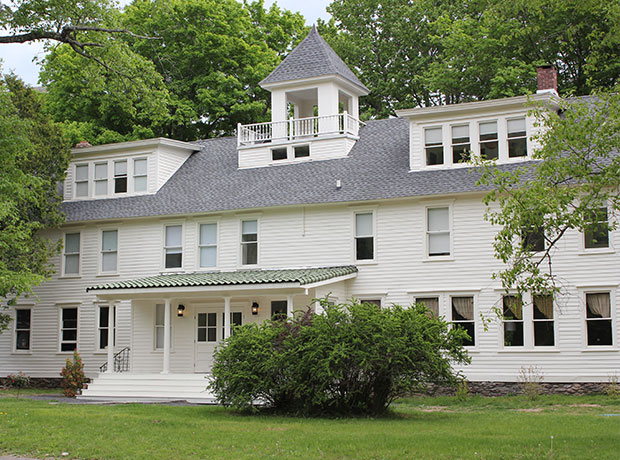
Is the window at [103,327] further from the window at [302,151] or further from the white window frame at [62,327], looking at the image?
the window at [302,151]

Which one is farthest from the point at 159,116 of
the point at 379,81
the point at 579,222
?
the point at 379,81

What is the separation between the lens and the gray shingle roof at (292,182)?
1025 inches

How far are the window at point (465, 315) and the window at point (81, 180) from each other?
1499 centimetres

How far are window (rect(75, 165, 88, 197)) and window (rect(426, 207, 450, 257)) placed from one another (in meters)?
13.7

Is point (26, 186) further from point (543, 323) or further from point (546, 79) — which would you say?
point (546, 79)

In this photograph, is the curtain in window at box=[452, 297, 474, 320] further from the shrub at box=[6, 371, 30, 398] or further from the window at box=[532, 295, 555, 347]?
the shrub at box=[6, 371, 30, 398]

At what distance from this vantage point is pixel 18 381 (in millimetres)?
28844

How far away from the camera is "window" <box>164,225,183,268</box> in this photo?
95.3ft

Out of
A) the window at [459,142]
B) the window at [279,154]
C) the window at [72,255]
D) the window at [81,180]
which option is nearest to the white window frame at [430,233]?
the window at [459,142]

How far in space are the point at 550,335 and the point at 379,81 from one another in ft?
69.5

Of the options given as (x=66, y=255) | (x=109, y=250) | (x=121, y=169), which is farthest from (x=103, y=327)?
(x=121, y=169)

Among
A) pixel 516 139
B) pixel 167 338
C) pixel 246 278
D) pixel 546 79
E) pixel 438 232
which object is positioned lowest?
pixel 167 338

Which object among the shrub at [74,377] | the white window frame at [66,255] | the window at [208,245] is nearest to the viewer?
the shrub at [74,377]

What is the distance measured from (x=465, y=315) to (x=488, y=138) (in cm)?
560
